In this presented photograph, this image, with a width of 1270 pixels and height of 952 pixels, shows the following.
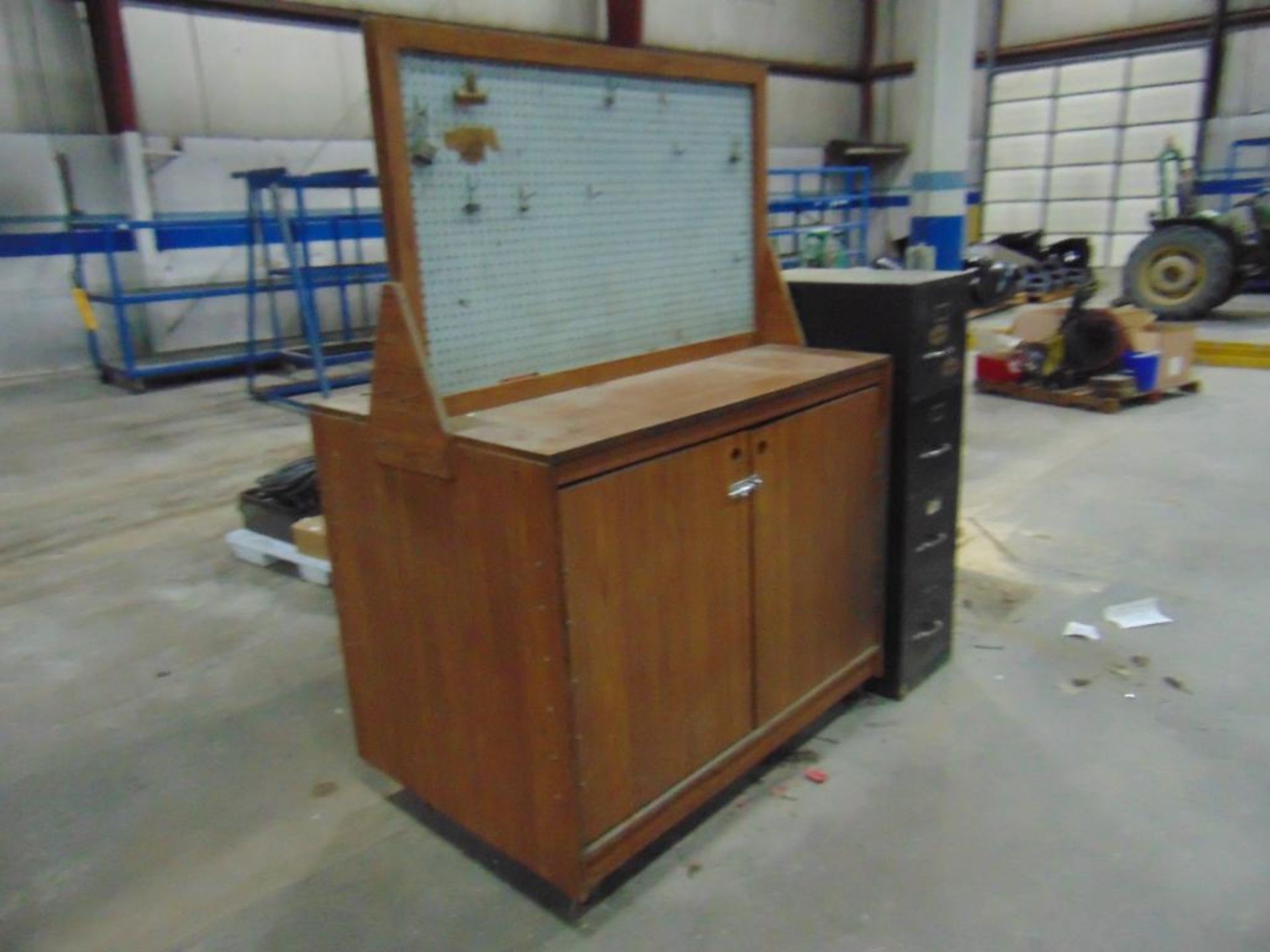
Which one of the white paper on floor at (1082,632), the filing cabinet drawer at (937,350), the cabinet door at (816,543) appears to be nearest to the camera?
the cabinet door at (816,543)

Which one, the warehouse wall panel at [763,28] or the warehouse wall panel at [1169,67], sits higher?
the warehouse wall panel at [763,28]

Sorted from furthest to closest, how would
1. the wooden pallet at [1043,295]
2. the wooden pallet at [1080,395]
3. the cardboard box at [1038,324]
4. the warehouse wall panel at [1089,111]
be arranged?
the warehouse wall panel at [1089,111] < the wooden pallet at [1043,295] < the cardboard box at [1038,324] < the wooden pallet at [1080,395]

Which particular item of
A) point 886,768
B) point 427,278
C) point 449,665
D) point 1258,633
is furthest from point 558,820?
point 1258,633

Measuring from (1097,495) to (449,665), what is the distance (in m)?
3.03

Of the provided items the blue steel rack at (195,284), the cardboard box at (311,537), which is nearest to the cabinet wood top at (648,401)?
the cardboard box at (311,537)

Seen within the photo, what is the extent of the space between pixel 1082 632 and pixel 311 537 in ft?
7.90

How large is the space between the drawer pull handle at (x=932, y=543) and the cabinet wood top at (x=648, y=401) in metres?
0.50

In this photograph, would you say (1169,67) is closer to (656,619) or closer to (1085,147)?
(1085,147)

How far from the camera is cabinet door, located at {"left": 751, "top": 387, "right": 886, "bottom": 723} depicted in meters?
1.81

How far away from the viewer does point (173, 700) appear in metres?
2.36

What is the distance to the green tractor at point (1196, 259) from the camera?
262 inches

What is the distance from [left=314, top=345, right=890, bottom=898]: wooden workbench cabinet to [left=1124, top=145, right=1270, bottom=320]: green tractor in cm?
605

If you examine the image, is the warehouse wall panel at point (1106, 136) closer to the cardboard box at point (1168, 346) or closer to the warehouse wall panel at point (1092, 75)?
the warehouse wall panel at point (1092, 75)

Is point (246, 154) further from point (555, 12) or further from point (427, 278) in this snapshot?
point (427, 278)
